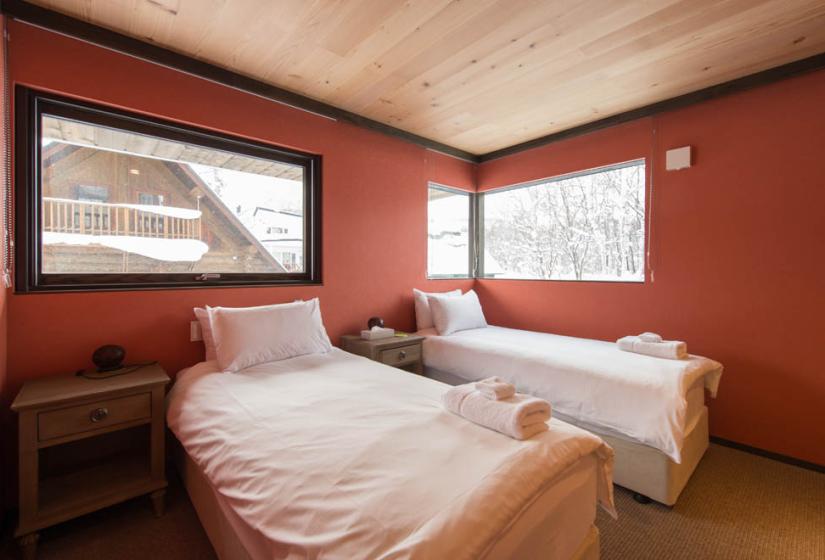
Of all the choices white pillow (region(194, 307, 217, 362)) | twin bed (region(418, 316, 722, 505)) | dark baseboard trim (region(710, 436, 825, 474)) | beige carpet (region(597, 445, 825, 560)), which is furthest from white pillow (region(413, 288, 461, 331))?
dark baseboard trim (region(710, 436, 825, 474))

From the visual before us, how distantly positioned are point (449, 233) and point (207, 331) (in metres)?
2.53

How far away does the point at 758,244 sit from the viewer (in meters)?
2.42

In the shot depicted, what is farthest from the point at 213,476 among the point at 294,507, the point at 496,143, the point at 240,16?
the point at 496,143

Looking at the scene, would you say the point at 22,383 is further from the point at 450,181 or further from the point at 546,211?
the point at 546,211

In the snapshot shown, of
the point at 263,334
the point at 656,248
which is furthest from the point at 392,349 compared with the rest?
the point at 656,248

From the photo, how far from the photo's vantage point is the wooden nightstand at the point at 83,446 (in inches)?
58.9

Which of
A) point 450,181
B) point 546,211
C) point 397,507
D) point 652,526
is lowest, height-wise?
point 652,526

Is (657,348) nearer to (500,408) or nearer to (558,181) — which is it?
(500,408)

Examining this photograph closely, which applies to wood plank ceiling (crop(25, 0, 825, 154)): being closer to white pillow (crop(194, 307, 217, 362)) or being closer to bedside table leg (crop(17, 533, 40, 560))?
white pillow (crop(194, 307, 217, 362))

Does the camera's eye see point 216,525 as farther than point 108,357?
No

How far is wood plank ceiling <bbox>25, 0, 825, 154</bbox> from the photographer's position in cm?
178

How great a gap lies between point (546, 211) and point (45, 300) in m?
3.67

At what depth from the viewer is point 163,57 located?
2.10m

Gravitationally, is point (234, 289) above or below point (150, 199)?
below
